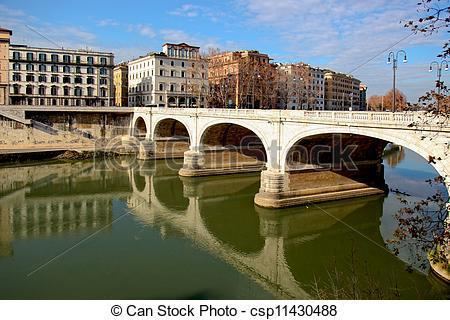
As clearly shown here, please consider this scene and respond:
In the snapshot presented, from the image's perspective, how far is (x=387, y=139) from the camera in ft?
48.7

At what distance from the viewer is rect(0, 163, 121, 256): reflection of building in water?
58.1ft

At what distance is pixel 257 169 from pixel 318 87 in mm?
52119

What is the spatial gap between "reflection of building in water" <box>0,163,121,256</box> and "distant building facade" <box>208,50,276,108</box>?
62.9 feet

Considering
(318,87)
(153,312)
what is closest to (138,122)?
Result: (153,312)

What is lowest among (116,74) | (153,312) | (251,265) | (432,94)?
(251,265)

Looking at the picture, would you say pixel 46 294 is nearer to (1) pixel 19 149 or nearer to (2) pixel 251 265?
(2) pixel 251 265

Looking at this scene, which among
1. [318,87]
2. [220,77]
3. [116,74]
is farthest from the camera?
[318,87]

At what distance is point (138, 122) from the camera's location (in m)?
44.6

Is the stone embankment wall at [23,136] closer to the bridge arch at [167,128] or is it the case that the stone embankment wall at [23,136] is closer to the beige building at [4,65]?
the beige building at [4,65]

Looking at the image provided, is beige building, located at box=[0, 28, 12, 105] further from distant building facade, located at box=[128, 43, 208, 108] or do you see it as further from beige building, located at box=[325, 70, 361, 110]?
beige building, located at box=[325, 70, 361, 110]

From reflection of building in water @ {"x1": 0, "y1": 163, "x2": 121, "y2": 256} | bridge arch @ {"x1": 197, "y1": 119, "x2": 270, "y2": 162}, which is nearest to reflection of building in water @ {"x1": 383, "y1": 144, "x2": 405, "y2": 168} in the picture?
bridge arch @ {"x1": 197, "y1": 119, "x2": 270, "y2": 162}

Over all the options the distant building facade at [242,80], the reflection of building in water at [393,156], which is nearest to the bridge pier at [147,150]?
the distant building facade at [242,80]

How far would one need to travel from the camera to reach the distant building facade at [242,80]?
161 ft

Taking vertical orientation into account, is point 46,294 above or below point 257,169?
below
